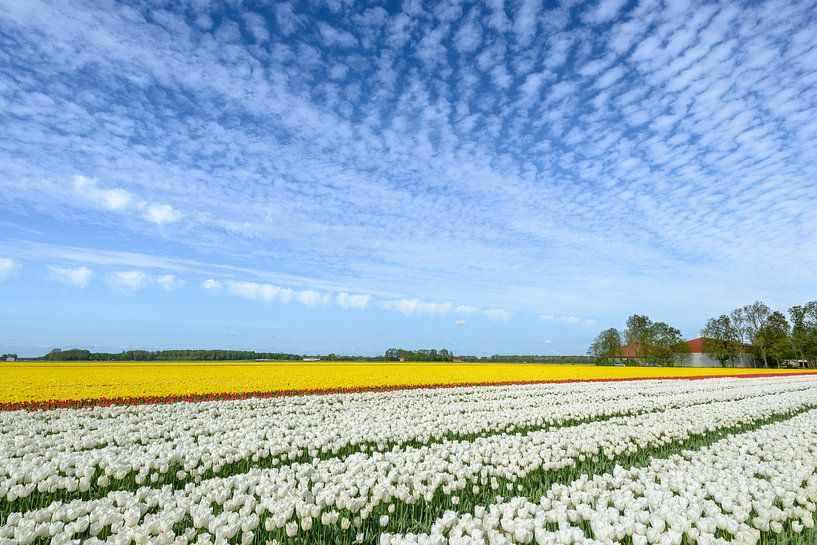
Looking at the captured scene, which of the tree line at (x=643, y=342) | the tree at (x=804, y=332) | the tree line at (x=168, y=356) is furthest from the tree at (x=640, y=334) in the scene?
the tree line at (x=168, y=356)

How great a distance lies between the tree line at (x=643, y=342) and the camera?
7688 cm

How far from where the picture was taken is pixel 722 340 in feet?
253

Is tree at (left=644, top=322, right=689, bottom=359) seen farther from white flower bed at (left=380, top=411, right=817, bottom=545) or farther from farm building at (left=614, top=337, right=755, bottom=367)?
white flower bed at (left=380, top=411, right=817, bottom=545)

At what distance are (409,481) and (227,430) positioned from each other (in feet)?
20.1

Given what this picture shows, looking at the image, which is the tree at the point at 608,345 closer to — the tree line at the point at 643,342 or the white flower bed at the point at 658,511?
the tree line at the point at 643,342

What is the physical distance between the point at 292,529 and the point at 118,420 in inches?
401

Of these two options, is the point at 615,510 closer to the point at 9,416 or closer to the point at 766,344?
the point at 9,416

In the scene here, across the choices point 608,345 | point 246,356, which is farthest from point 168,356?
point 608,345

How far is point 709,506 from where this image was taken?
4.28 meters

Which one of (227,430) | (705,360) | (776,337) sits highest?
(776,337)

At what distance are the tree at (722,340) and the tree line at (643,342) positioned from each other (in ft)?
12.7

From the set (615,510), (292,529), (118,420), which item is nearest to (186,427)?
(118,420)

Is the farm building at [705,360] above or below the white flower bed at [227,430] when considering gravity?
above

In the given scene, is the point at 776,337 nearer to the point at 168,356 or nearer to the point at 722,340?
the point at 722,340
